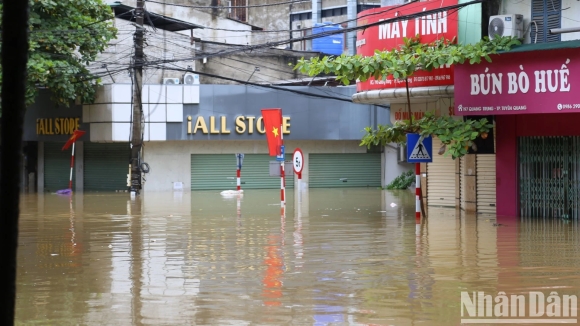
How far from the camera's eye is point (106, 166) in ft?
113

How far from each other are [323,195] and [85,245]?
1658 centimetres

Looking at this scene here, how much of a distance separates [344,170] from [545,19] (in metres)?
18.7

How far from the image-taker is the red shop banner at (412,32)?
1981cm

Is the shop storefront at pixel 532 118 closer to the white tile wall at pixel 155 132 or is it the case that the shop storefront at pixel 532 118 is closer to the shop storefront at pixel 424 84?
the shop storefront at pixel 424 84

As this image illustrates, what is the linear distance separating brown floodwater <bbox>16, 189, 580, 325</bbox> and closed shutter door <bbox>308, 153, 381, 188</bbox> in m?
14.3


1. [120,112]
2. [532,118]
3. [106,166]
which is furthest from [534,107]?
[106,166]

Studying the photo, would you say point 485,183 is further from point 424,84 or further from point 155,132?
point 155,132

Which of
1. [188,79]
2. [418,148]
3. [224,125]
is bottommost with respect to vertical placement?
[418,148]

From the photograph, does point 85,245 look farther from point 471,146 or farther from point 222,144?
point 222,144

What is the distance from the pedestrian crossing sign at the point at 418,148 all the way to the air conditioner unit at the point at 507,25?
276 cm

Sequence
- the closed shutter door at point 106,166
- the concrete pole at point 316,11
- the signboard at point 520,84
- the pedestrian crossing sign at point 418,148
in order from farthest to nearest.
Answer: the concrete pole at point 316,11 → the closed shutter door at point 106,166 → the pedestrian crossing sign at point 418,148 → the signboard at point 520,84

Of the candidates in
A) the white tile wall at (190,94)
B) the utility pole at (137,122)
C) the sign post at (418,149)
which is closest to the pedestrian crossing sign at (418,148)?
the sign post at (418,149)

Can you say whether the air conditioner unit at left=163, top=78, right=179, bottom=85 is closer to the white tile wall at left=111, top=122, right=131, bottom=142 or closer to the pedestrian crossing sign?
the white tile wall at left=111, top=122, right=131, bottom=142

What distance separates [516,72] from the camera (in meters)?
17.8
